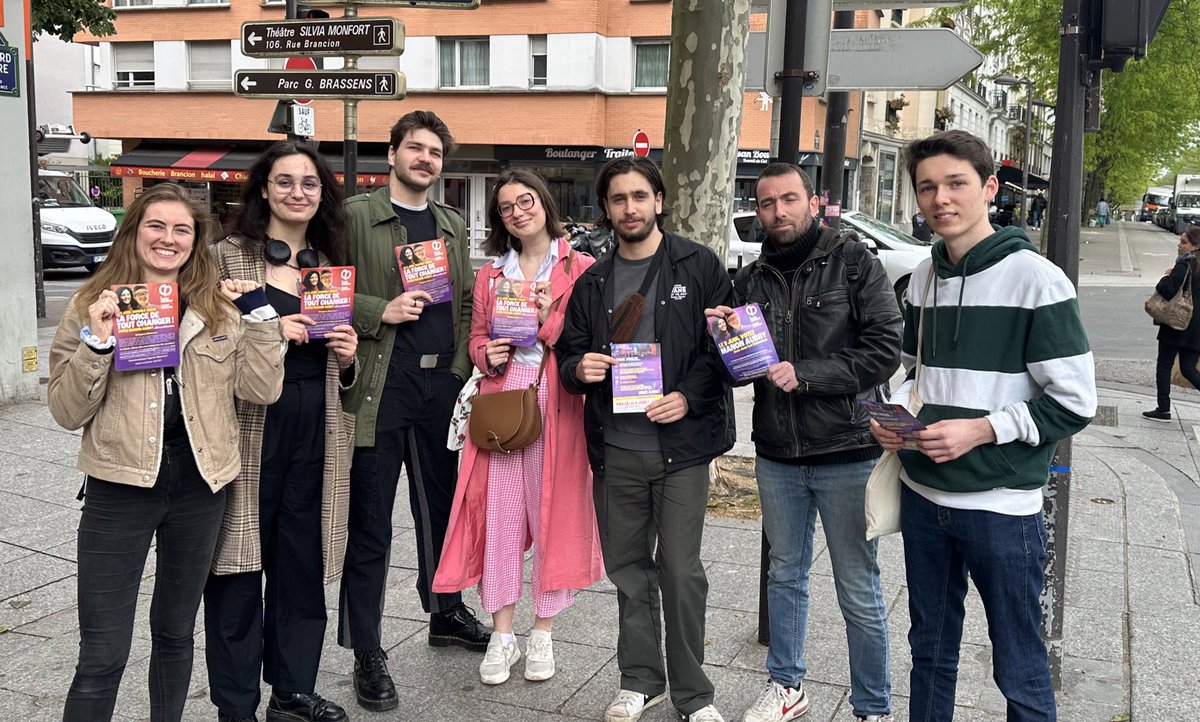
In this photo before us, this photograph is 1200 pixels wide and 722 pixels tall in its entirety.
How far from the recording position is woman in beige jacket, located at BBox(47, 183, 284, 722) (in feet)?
10.1

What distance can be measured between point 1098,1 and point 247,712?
3963 mm

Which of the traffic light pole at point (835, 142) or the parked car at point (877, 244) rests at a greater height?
the traffic light pole at point (835, 142)

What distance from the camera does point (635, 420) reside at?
3.79m

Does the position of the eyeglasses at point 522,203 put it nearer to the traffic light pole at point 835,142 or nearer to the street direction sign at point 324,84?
the street direction sign at point 324,84

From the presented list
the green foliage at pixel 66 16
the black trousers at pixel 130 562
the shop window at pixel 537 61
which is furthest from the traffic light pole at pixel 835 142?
the shop window at pixel 537 61

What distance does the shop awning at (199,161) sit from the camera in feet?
106

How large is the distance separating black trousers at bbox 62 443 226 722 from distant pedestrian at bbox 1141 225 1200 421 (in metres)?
9.40

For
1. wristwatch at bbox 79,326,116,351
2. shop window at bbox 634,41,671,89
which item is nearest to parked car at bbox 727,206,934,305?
shop window at bbox 634,41,671,89

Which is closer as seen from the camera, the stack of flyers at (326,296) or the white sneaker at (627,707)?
the stack of flyers at (326,296)

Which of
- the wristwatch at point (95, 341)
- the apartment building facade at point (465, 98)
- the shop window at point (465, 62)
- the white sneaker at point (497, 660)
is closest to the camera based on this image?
the wristwatch at point (95, 341)

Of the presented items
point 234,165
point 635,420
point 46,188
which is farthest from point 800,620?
point 234,165

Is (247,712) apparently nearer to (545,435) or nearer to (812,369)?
(545,435)

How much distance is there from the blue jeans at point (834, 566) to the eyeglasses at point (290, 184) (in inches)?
73.7

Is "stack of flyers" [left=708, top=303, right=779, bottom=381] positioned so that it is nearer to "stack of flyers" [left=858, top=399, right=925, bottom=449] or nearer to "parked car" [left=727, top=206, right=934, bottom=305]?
"stack of flyers" [left=858, top=399, right=925, bottom=449]
